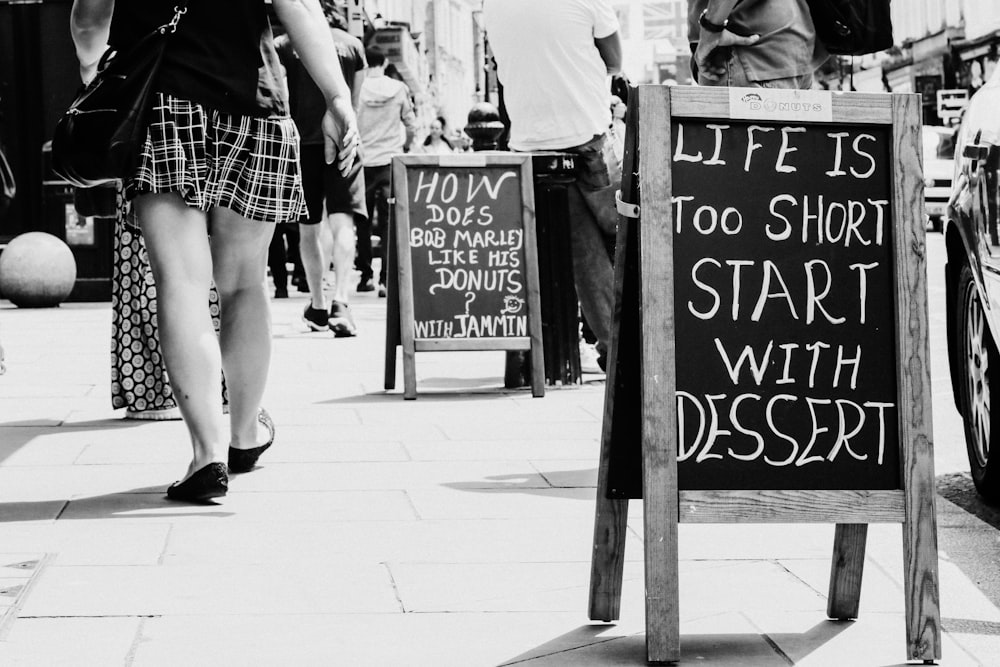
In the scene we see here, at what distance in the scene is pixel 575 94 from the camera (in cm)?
748

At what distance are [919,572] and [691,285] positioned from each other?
767mm

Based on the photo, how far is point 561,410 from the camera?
23.5 ft

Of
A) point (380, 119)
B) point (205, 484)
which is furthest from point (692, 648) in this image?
point (380, 119)

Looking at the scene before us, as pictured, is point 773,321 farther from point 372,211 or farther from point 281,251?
point 372,211

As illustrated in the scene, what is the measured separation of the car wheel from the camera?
492cm

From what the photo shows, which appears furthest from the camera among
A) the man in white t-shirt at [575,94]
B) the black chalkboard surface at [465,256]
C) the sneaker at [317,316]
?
the sneaker at [317,316]

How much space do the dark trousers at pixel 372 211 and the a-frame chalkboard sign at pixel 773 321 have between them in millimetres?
11195

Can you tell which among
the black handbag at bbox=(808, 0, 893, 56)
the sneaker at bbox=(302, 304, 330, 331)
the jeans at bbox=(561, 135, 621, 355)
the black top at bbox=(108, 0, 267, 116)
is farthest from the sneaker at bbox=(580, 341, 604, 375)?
the black top at bbox=(108, 0, 267, 116)

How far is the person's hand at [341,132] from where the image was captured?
16.8ft

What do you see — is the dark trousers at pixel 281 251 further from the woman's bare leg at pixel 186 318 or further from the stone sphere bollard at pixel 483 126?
the woman's bare leg at pixel 186 318

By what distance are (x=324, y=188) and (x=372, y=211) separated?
207 inches

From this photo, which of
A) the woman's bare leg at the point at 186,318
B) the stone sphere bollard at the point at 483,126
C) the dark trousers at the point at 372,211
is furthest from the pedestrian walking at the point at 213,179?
the dark trousers at the point at 372,211

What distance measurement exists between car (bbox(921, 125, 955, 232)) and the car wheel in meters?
24.8

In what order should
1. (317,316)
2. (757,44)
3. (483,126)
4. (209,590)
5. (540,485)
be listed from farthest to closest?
(483,126) < (317,316) < (757,44) < (540,485) < (209,590)
